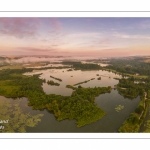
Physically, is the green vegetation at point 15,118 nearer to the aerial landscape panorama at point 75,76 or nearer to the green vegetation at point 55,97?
the aerial landscape panorama at point 75,76

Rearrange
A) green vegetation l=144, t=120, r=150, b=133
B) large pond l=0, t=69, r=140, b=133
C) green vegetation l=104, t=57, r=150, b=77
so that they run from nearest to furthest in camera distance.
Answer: green vegetation l=144, t=120, r=150, b=133 < large pond l=0, t=69, r=140, b=133 < green vegetation l=104, t=57, r=150, b=77

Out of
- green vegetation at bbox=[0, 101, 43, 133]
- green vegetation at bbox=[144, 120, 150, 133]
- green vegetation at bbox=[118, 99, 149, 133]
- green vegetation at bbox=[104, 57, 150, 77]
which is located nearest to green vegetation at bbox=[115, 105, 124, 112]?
green vegetation at bbox=[118, 99, 149, 133]

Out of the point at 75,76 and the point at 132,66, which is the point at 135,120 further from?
the point at 75,76

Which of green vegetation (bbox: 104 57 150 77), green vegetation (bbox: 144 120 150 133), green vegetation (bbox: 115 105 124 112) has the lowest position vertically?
green vegetation (bbox: 144 120 150 133)

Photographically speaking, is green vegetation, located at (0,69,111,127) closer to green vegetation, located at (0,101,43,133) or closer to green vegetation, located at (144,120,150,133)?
green vegetation, located at (0,101,43,133)
